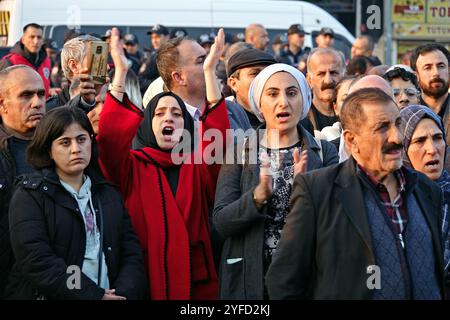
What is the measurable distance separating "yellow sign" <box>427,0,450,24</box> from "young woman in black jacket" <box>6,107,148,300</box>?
517 inches

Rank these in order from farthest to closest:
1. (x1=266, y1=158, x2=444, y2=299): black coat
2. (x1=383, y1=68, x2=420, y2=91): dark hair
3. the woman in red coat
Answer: (x1=383, y1=68, x2=420, y2=91): dark hair → the woman in red coat → (x1=266, y1=158, x2=444, y2=299): black coat

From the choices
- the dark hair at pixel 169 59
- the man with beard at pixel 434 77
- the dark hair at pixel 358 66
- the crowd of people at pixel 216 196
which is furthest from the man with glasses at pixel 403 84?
the dark hair at pixel 358 66

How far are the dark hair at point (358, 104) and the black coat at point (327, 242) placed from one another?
0.17m

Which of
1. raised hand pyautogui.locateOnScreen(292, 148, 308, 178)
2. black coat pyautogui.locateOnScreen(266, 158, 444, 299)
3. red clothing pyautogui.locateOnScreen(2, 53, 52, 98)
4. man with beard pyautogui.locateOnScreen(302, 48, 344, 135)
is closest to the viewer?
black coat pyautogui.locateOnScreen(266, 158, 444, 299)

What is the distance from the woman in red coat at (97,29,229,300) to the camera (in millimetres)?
5316

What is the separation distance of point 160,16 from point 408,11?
458 centimetres

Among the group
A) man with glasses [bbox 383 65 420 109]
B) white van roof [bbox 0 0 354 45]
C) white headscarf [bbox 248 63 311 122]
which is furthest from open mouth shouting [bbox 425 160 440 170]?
white van roof [bbox 0 0 354 45]

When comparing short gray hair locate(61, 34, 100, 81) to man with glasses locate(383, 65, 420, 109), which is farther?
man with glasses locate(383, 65, 420, 109)

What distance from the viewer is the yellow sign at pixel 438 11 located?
690 inches

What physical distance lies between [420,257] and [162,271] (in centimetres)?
161

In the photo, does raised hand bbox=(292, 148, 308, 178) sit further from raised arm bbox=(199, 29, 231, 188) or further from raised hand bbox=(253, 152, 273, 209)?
raised arm bbox=(199, 29, 231, 188)

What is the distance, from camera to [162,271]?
5312 mm

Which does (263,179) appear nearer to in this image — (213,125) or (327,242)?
(327,242)
